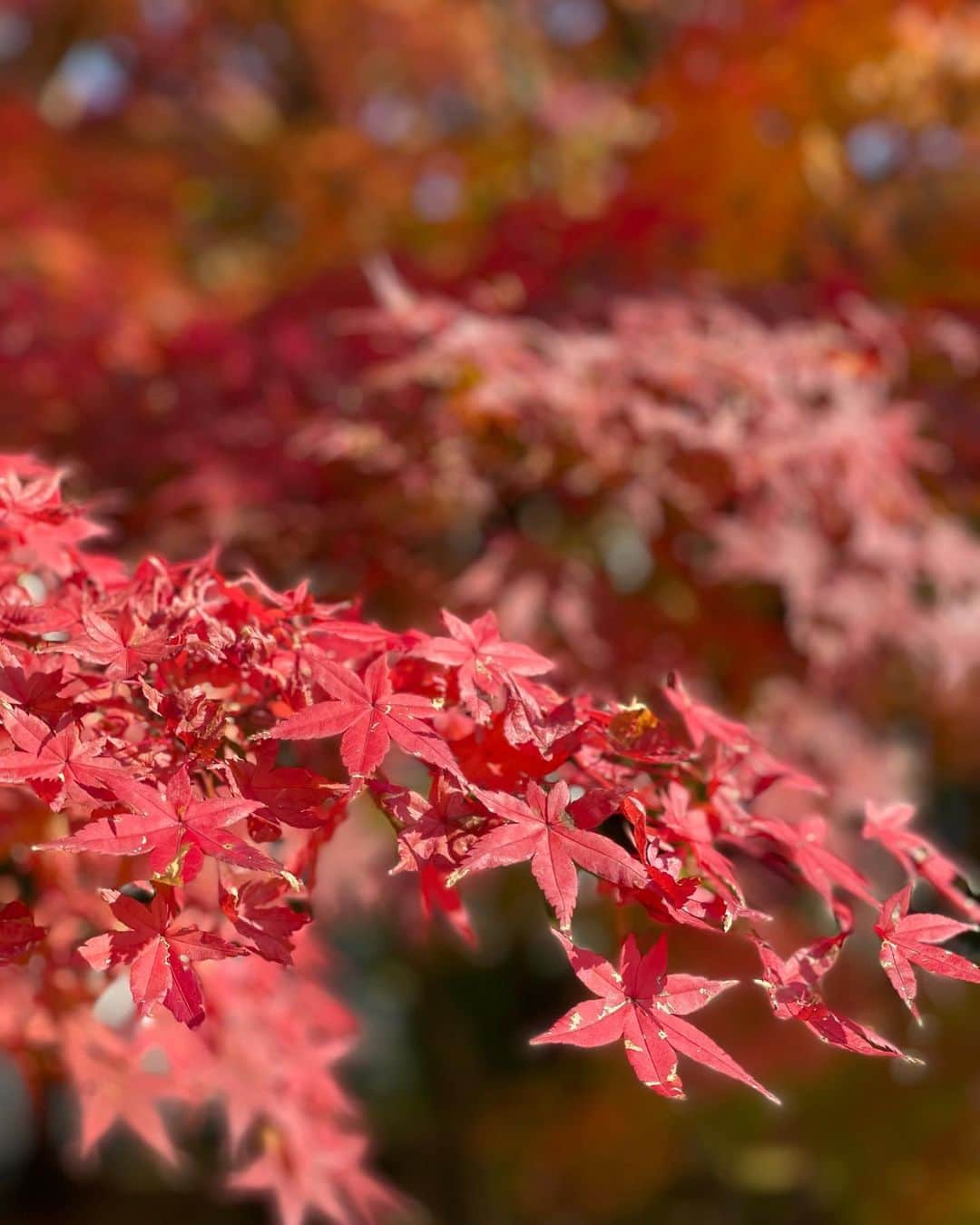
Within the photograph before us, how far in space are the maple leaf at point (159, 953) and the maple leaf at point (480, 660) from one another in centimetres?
21

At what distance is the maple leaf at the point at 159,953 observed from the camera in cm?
68

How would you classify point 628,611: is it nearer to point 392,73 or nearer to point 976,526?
point 976,526

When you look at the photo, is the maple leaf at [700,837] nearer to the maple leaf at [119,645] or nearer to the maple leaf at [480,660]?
the maple leaf at [480,660]

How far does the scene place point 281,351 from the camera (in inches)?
76.8

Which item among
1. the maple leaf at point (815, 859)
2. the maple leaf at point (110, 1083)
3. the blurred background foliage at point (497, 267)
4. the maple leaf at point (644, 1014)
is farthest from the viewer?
the blurred background foliage at point (497, 267)

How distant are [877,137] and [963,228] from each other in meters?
0.23

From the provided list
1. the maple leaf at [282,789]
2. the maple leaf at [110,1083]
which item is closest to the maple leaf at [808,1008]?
the maple leaf at [282,789]

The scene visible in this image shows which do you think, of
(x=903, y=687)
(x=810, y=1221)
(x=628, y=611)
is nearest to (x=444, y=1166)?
(x=810, y=1221)

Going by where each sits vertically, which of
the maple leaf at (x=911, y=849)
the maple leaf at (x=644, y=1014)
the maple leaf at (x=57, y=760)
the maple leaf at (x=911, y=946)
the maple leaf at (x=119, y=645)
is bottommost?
the maple leaf at (x=911, y=849)

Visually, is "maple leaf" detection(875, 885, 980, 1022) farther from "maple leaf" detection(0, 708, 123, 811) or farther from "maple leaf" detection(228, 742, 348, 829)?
"maple leaf" detection(0, 708, 123, 811)

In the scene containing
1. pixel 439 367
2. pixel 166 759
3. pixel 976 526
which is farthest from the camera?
pixel 976 526

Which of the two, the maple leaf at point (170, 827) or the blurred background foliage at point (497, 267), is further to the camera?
the blurred background foliage at point (497, 267)

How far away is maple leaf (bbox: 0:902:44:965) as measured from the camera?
29.0 inches

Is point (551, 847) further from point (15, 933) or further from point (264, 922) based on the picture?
point (15, 933)
